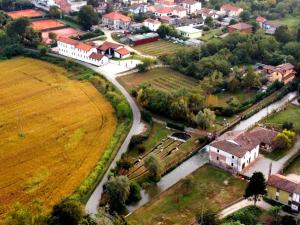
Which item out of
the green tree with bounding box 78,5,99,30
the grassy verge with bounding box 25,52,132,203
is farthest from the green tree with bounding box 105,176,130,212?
the green tree with bounding box 78,5,99,30

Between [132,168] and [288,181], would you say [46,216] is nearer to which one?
[132,168]

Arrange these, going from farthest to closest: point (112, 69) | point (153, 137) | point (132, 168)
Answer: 1. point (112, 69)
2. point (153, 137)
3. point (132, 168)

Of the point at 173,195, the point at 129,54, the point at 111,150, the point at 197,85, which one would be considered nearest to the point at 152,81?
the point at 197,85

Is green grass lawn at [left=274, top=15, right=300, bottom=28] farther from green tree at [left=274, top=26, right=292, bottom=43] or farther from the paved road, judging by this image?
the paved road

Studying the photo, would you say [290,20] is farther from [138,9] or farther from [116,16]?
[116,16]

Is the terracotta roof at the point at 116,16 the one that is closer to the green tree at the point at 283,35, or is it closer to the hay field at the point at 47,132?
the hay field at the point at 47,132

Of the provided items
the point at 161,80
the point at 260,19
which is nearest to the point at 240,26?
the point at 260,19
